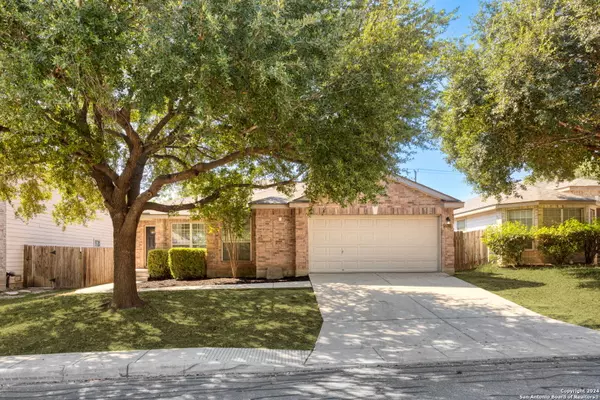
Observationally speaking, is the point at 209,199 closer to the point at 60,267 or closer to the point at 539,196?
the point at 60,267

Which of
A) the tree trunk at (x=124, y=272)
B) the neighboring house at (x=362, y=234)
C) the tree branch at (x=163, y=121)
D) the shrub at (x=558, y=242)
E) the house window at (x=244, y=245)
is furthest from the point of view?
the shrub at (x=558, y=242)

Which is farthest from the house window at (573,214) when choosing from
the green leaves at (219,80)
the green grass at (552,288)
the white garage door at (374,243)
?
the green leaves at (219,80)

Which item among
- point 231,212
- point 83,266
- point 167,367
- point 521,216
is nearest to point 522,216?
point 521,216

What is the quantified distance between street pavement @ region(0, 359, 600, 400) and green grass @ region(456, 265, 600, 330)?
12.6 ft

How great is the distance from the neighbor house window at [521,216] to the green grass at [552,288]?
121 inches

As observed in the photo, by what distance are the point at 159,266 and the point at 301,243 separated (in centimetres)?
607

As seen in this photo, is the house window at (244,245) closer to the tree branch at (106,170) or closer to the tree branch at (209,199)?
the tree branch at (209,199)

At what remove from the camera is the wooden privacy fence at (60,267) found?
1686 centimetres

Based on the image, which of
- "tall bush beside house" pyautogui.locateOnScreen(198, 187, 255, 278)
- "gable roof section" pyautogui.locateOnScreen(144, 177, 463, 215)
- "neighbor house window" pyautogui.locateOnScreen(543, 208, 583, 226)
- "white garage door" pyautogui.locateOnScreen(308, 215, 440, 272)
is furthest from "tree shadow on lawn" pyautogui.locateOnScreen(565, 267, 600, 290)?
"tall bush beside house" pyautogui.locateOnScreen(198, 187, 255, 278)

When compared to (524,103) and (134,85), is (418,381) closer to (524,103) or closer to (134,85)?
(134,85)

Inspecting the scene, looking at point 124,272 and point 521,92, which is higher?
point 521,92

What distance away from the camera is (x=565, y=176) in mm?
15867

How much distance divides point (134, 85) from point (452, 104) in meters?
8.83

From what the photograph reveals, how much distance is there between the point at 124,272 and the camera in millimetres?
10219
